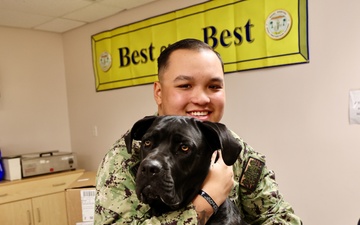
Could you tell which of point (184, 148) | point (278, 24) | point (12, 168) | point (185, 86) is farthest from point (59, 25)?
point (184, 148)

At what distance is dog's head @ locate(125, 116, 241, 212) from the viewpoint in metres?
0.91

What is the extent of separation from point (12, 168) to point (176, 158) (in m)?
3.18

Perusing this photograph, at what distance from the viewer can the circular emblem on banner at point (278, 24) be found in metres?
2.54

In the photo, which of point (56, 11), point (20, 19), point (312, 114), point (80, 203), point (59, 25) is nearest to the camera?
point (80, 203)

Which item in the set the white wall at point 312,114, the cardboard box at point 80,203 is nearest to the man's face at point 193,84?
the cardboard box at point 80,203

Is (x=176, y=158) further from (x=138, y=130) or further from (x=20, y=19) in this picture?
(x=20, y=19)

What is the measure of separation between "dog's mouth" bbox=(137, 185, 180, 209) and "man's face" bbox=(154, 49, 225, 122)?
39 centimetres

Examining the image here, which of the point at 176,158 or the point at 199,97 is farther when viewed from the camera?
the point at 199,97

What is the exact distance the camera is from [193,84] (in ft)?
3.99

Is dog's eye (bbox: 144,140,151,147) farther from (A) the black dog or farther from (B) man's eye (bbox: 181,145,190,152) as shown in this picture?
(B) man's eye (bbox: 181,145,190,152)

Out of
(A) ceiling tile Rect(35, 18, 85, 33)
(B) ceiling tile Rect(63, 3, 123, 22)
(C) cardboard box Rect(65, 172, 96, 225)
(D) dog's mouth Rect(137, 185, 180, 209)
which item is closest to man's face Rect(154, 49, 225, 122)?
(D) dog's mouth Rect(137, 185, 180, 209)

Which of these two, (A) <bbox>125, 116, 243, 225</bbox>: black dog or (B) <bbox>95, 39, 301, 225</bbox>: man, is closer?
(A) <bbox>125, 116, 243, 225</bbox>: black dog

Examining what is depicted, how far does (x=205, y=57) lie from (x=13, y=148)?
3642 millimetres

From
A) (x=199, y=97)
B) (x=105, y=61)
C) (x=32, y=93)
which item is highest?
(x=105, y=61)
